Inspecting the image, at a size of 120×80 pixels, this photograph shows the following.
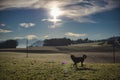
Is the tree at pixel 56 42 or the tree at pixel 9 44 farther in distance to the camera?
the tree at pixel 56 42

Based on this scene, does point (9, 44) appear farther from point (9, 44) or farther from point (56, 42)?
point (56, 42)

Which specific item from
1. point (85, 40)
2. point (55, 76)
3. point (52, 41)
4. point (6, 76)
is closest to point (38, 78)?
point (55, 76)

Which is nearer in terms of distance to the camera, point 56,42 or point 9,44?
point 9,44

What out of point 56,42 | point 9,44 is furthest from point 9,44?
point 56,42

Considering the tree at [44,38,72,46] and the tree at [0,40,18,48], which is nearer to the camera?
the tree at [0,40,18,48]

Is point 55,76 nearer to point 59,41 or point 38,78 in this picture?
point 38,78

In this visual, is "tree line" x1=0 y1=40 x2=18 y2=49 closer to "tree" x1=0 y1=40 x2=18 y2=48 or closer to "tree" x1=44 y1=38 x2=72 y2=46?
"tree" x1=0 y1=40 x2=18 y2=48

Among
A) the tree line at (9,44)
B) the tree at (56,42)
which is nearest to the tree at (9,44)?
the tree line at (9,44)

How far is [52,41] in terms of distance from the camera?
65250 millimetres

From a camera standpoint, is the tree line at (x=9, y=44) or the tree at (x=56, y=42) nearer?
the tree line at (x=9, y=44)

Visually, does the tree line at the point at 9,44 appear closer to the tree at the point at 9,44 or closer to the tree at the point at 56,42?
the tree at the point at 9,44

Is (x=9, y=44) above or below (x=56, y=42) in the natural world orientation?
below

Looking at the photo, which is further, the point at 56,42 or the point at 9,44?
the point at 56,42

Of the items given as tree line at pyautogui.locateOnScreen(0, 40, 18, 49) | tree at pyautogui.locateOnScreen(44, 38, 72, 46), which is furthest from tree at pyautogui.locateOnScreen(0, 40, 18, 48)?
tree at pyautogui.locateOnScreen(44, 38, 72, 46)
